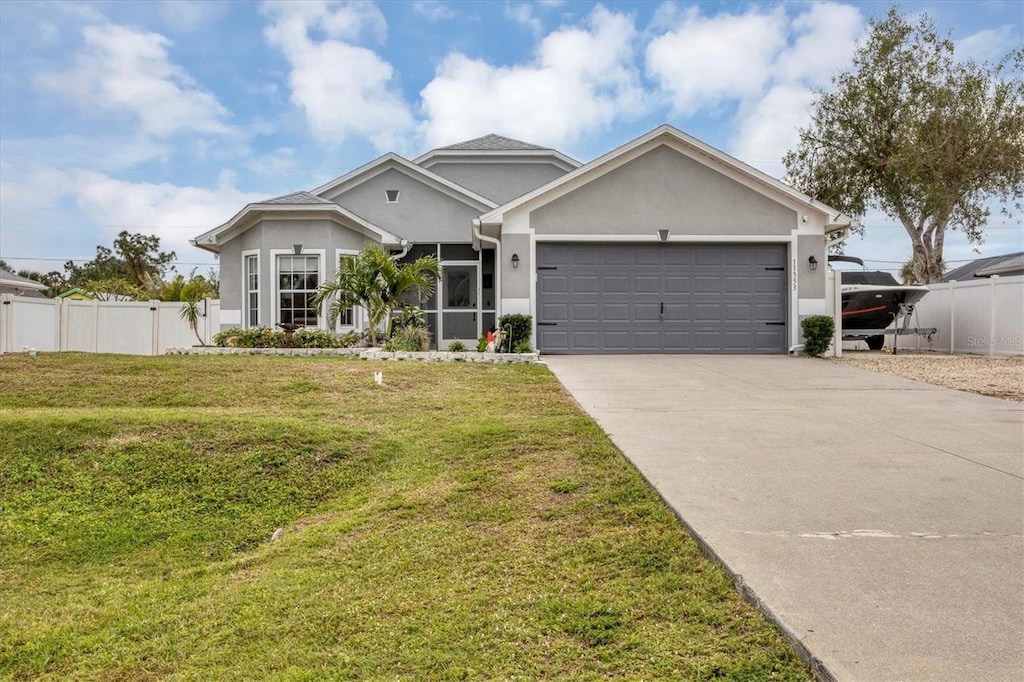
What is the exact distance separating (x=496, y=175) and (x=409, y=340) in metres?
9.19

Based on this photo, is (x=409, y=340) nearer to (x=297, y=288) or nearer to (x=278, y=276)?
(x=297, y=288)

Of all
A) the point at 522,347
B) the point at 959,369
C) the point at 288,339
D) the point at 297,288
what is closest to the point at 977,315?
the point at 959,369

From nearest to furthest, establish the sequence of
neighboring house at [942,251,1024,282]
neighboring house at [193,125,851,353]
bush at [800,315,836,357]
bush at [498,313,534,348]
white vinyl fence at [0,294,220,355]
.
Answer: bush at [498,313,534,348] → bush at [800,315,836,357] → neighboring house at [193,125,851,353] → white vinyl fence at [0,294,220,355] → neighboring house at [942,251,1024,282]

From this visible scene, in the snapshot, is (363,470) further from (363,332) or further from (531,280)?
(363,332)

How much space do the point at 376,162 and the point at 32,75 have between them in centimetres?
816

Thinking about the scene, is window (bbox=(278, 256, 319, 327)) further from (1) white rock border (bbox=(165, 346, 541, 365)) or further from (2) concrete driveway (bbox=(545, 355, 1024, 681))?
(2) concrete driveway (bbox=(545, 355, 1024, 681))

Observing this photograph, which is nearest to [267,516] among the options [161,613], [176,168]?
[161,613]

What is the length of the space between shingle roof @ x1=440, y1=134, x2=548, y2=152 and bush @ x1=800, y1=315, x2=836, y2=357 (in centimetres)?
1117

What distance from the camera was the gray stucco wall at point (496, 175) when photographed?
73.8 feet

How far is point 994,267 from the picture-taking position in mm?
26250

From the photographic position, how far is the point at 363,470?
21.6 ft

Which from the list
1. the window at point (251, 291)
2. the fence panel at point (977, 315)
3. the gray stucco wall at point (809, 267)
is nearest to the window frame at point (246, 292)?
the window at point (251, 291)

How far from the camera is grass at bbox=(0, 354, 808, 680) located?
315 centimetres

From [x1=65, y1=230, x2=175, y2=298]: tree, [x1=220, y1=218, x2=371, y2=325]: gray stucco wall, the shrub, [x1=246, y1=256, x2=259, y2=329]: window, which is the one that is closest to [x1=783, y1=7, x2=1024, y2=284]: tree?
the shrub
